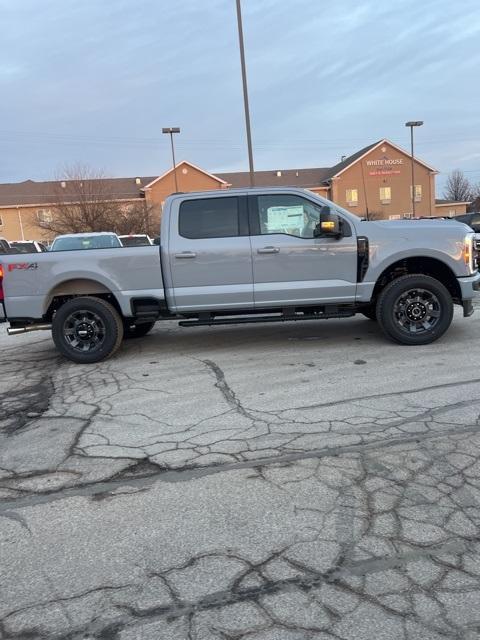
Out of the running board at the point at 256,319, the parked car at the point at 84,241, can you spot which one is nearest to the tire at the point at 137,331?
the running board at the point at 256,319

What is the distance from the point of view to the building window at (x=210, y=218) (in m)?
6.82

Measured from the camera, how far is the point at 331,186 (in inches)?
2452

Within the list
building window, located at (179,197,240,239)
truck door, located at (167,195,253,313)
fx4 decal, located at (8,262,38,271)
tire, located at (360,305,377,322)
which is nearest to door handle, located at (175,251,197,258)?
truck door, located at (167,195,253,313)

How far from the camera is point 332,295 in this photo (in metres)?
6.84

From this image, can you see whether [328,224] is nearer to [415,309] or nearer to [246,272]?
[246,272]

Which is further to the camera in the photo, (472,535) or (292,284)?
Answer: (292,284)

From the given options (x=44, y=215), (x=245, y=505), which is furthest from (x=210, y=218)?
(x=44, y=215)

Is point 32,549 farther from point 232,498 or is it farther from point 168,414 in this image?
point 168,414

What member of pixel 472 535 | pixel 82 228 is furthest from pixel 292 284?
pixel 82 228

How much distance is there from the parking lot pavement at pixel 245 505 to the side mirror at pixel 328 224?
5.42 feet

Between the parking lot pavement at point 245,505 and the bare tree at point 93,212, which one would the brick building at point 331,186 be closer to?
the bare tree at point 93,212

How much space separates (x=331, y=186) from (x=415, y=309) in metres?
58.1

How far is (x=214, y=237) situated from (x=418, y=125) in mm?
40159

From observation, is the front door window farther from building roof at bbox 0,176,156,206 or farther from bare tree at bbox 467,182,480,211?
bare tree at bbox 467,182,480,211
